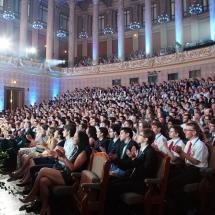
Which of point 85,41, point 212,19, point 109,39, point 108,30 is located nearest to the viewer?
point 212,19

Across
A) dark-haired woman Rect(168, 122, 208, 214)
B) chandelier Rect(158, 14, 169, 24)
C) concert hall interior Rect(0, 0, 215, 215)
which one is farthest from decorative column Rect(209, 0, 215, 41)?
dark-haired woman Rect(168, 122, 208, 214)

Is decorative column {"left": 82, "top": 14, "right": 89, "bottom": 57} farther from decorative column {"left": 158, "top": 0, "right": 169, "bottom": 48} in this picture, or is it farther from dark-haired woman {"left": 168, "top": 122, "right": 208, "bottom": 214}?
dark-haired woman {"left": 168, "top": 122, "right": 208, "bottom": 214}

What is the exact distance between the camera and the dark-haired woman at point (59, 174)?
367cm

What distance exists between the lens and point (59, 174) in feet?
12.6

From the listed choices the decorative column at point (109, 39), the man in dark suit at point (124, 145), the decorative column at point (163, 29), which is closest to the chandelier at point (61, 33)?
the decorative column at point (109, 39)

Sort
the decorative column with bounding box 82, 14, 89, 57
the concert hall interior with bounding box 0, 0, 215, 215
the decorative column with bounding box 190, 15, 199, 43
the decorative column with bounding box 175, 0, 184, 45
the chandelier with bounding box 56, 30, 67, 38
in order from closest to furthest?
1. the concert hall interior with bounding box 0, 0, 215, 215
2. the decorative column with bounding box 175, 0, 184, 45
3. the decorative column with bounding box 190, 15, 199, 43
4. the chandelier with bounding box 56, 30, 67, 38
5. the decorative column with bounding box 82, 14, 89, 57

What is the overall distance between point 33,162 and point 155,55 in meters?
17.0

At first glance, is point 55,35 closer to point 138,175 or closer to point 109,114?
point 109,114

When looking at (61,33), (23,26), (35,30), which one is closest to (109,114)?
(23,26)

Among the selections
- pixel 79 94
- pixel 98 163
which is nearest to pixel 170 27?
pixel 79 94

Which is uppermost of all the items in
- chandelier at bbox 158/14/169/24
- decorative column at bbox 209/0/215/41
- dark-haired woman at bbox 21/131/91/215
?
chandelier at bbox 158/14/169/24

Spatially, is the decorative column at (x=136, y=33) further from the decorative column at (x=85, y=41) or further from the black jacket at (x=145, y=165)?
the black jacket at (x=145, y=165)

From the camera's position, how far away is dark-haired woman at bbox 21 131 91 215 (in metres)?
3.67

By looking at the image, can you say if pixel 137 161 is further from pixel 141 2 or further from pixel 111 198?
pixel 141 2
